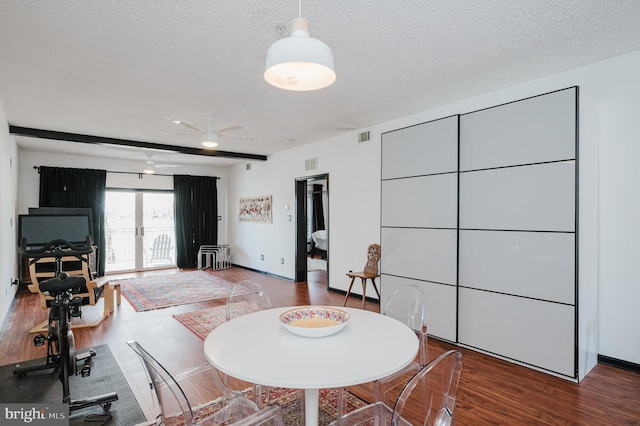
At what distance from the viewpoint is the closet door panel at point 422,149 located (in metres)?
3.61

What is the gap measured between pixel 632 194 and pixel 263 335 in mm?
3207

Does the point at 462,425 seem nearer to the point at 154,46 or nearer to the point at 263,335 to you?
the point at 263,335

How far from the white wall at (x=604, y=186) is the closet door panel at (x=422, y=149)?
54 cm

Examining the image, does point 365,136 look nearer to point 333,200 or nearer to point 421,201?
point 333,200

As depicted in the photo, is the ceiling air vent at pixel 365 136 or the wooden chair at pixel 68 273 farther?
the ceiling air vent at pixel 365 136

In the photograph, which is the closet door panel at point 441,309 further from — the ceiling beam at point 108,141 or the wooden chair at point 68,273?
the ceiling beam at point 108,141

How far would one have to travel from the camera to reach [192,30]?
2.42 meters

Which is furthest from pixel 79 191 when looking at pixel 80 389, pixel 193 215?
pixel 80 389

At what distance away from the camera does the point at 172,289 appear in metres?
6.02

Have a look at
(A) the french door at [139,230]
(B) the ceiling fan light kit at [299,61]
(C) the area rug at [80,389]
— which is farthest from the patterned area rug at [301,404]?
(A) the french door at [139,230]

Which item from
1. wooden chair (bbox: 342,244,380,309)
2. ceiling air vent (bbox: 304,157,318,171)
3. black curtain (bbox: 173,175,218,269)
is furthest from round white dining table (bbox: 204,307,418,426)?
black curtain (bbox: 173,175,218,269)

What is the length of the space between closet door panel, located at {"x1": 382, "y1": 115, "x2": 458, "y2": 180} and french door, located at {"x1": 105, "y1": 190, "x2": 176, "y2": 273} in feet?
20.8

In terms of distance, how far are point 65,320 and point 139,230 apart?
6.07 m

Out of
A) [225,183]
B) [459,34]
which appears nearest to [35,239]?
[459,34]
